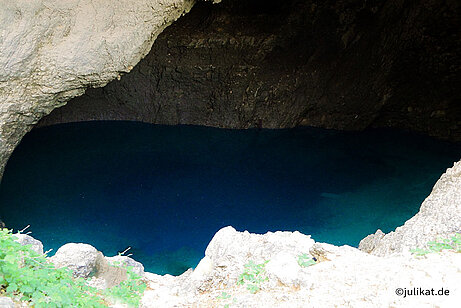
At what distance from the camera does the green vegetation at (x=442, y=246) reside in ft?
8.39

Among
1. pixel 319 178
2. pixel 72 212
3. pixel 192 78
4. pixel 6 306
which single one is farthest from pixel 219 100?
pixel 6 306

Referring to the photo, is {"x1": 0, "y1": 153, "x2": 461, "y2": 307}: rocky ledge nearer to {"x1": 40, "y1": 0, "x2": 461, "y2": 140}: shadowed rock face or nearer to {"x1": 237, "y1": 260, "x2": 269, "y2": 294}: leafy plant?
{"x1": 237, "y1": 260, "x2": 269, "y2": 294}: leafy plant

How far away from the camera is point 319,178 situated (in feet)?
21.6

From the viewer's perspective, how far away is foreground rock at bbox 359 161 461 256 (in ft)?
9.02

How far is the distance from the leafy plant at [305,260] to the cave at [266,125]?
2592 mm

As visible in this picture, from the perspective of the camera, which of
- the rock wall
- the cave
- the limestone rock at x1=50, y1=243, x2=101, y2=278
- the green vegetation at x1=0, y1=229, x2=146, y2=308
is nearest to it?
the green vegetation at x1=0, y1=229, x2=146, y2=308

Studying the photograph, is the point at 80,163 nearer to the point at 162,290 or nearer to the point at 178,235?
the point at 178,235

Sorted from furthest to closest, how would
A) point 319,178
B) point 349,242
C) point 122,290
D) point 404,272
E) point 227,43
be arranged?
point 227,43
point 319,178
point 349,242
point 122,290
point 404,272

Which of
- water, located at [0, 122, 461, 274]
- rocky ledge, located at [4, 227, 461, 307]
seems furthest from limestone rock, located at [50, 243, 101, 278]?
water, located at [0, 122, 461, 274]

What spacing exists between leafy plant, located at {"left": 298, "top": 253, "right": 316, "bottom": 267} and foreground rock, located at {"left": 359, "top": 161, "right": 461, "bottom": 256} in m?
0.55

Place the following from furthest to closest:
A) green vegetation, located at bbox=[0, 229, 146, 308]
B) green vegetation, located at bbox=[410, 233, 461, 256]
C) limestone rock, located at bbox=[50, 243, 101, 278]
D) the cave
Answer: the cave, limestone rock, located at bbox=[50, 243, 101, 278], green vegetation, located at bbox=[410, 233, 461, 256], green vegetation, located at bbox=[0, 229, 146, 308]

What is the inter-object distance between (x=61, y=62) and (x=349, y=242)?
3.27m

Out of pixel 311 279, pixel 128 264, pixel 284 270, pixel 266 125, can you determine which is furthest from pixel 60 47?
pixel 266 125

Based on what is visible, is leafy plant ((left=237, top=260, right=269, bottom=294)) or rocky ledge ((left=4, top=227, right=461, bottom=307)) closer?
rocky ledge ((left=4, top=227, right=461, bottom=307))
